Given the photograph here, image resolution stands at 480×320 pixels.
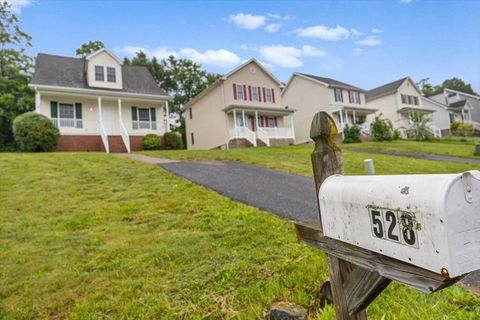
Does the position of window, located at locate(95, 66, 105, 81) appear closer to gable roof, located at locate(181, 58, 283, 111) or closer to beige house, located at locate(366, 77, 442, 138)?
gable roof, located at locate(181, 58, 283, 111)

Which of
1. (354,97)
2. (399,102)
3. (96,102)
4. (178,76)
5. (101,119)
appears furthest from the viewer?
(178,76)

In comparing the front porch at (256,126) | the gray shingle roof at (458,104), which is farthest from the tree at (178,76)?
the gray shingle roof at (458,104)

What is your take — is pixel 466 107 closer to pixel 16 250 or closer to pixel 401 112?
pixel 401 112

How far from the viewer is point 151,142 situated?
1861cm

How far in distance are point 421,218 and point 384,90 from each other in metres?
37.3

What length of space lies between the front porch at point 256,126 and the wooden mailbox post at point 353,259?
18798 mm

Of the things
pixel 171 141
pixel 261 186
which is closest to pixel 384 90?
pixel 171 141

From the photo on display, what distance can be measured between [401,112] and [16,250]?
35.5 m

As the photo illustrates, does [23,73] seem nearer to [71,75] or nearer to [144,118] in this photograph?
[71,75]

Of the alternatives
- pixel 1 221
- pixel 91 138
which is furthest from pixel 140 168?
pixel 91 138

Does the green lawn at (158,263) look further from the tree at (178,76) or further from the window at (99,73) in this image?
the tree at (178,76)

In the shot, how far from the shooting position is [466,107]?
4122cm

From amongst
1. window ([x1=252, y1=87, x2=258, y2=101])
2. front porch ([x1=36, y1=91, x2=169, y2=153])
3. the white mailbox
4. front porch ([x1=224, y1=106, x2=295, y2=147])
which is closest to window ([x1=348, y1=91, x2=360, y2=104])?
front porch ([x1=224, y1=106, x2=295, y2=147])

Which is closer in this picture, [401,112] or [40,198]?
[40,198]
